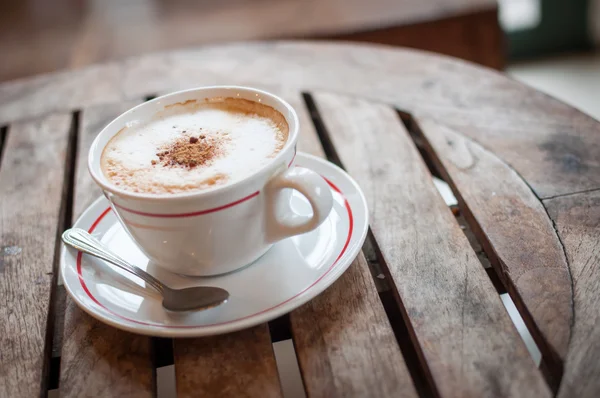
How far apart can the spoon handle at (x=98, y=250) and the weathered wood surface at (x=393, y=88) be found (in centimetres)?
43

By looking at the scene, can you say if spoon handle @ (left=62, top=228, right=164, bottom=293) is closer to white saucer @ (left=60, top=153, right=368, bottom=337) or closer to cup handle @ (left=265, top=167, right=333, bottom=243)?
white saucer @ (left=60, top=153, right=368, bottom=337)

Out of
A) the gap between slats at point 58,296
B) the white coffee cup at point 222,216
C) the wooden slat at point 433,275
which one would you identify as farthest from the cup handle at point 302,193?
the gap between slats at point 58,296

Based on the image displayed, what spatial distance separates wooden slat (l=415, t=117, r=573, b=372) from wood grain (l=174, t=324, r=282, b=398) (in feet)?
0.79

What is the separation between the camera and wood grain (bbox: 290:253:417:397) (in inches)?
21.3

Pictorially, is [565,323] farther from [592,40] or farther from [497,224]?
[592,40]

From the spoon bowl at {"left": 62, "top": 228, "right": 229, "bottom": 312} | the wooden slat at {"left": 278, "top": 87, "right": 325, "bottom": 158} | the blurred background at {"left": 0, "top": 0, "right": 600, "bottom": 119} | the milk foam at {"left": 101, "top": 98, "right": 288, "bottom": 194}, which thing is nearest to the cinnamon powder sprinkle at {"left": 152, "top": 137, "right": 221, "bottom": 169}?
the milk foam at {"left": 101, "top": 98, "right": 288, "bottom": 194}

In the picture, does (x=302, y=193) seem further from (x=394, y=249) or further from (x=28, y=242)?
(x=28, y=242)

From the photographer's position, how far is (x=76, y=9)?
2.21 meters

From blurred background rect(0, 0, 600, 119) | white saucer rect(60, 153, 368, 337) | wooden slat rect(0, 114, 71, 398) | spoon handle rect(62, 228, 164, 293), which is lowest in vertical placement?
blurred background rect(0, 0, 600, 119)

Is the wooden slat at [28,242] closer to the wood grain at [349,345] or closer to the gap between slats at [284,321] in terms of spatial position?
the gap between slats at [284,321]

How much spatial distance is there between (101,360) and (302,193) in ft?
0.78

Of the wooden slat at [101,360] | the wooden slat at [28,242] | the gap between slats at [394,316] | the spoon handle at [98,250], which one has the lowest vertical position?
the gap between slats at [394,316]

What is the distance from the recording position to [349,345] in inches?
22.7

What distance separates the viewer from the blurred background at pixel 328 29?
175 centimetres
